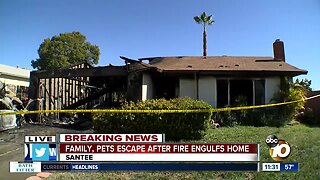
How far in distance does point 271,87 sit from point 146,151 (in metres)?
4.55

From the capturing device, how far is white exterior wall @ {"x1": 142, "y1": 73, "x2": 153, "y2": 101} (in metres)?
5.67

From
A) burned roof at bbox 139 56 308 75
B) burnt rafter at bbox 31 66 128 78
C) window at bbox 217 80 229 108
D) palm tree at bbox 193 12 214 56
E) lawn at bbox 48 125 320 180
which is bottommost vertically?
lawn at bbox 48 125 320 180

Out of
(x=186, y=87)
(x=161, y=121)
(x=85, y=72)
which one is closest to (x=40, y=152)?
(x=85, y=72)

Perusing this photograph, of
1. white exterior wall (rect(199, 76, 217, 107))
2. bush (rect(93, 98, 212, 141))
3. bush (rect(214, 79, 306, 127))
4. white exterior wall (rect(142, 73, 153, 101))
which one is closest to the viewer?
bush (rect(93, 98, 212, 141))

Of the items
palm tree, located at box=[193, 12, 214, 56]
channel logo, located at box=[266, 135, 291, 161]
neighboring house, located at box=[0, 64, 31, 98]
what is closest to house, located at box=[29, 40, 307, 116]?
neighboring house, located at box=[0, 64, 31, 98]

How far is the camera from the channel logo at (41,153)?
4.27m

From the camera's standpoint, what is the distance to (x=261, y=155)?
15.4 ft

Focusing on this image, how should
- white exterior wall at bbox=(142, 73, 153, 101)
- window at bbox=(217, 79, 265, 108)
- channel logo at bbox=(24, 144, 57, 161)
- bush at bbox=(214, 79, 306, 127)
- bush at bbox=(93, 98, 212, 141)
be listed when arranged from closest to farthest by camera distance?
channel logo at bbox=(24, 144, 57, 161)
bush at bbox=(93, 98, 212, 141)
white exterior wall at bbox=(142, 73, 153, 101)
bush at bbox=(214, 79, 306, 127)
window at bbox=(217, 79, 265, 108)

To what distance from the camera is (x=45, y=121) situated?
4883 millimetres

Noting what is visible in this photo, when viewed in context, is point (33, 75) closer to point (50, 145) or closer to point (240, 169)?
point (50, 145)

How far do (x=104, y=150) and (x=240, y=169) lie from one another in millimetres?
1970

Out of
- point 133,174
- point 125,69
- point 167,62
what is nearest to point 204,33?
point 167,62

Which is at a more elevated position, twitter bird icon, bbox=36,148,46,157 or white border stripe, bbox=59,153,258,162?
twitter bird icon, bbox=36,148,46,157

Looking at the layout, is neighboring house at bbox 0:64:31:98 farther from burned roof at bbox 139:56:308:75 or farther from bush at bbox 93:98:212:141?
burned roof at bbox 139:56:308:75
